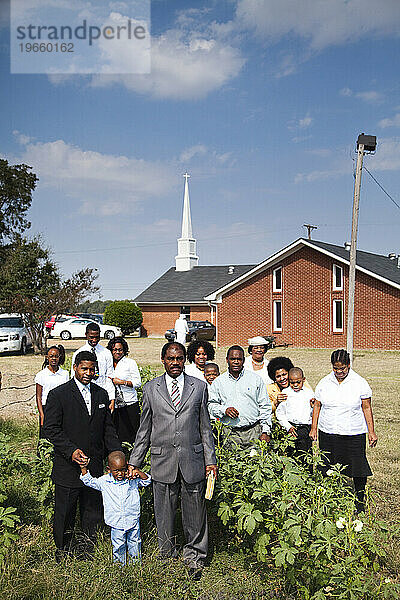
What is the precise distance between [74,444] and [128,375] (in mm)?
3066

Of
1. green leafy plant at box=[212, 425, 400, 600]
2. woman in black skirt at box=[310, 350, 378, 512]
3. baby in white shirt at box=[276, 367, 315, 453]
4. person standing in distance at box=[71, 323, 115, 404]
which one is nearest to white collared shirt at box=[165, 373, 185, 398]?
green leafy plant at box=[212, 425, 400, 600]

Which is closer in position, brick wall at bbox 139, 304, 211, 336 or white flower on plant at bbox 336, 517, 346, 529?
white flower on plant at bbox 336, 517, 346, 529

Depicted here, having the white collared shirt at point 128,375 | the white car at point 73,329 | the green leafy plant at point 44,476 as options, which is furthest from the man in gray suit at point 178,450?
the white car at point 73,329

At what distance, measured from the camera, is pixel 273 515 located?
4227mm

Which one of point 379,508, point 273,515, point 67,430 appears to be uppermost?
point 67,430

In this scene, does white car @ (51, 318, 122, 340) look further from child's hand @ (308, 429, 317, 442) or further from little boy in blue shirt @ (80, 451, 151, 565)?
little boy in blue shirt @ (80, 451, 151, 565)

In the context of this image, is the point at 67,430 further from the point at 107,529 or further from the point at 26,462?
the point at 107,529

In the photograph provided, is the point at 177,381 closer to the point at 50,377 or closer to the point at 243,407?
the point at 243,407

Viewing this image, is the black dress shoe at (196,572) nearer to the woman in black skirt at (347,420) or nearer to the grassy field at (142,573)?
the grassy field at (142,573)

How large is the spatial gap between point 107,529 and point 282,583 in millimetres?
1516

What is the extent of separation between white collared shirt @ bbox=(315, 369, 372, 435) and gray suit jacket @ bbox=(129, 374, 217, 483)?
5.09 ft

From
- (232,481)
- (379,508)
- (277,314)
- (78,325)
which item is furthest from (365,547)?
(78,325)

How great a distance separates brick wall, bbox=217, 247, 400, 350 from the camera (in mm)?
30031

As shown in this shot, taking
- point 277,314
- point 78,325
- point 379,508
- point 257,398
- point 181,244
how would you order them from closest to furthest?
point 257,398, point 379,508, point 277,314, point 78,325, point 181,244
